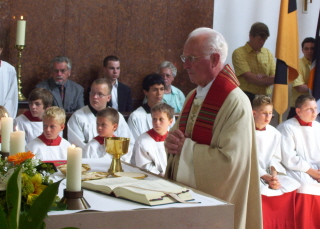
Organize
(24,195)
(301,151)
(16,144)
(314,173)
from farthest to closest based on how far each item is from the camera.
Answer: (301,151) < (314,173) < (16,144) < (24,195)

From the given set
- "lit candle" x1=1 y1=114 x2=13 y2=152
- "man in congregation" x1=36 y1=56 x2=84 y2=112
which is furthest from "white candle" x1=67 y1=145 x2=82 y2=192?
"man in congregation" x1=36 y1=56 x2=84 y2=112

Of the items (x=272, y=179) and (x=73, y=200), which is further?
(x=272, y=179)

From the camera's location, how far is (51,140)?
15.4 ft

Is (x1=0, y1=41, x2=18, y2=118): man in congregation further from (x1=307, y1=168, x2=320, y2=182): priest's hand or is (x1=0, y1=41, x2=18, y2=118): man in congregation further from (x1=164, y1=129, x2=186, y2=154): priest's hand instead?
(x1=164, y1=129, x2=186, y2=154): priest's hand

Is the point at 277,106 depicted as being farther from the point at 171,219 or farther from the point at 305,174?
→ the point at 171,219

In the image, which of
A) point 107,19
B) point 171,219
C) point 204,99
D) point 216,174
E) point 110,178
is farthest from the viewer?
point 107,19

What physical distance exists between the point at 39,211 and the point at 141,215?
2.02ft

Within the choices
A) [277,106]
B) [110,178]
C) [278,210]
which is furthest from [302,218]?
[110,178]

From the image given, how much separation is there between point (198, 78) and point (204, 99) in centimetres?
13

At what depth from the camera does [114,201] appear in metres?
2.30

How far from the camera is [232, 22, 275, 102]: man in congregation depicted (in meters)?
7.41

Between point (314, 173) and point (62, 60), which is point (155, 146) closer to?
point (314, 173)

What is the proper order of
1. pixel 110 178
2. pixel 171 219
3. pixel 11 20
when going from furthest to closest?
pixel 11 20, pixel 110 178, pixel 171 219

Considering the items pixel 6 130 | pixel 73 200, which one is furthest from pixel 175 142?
pixel 73 200
